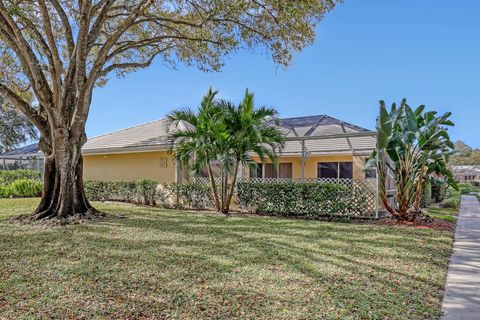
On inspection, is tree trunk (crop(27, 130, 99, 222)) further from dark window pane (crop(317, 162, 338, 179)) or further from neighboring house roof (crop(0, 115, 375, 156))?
dark window pane (crop(317, 162, 338, 179))

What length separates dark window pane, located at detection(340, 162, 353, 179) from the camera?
1801 centimetres

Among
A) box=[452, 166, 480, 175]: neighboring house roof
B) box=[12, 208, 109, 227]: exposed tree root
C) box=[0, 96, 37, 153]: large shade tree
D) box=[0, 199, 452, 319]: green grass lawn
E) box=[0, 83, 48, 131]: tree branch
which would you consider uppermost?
box=[0, 96, 37, 153]: large shade tree

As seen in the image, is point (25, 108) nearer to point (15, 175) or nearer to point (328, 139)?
point (328, 139)

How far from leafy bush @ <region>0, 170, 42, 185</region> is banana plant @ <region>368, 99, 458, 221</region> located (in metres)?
21.5

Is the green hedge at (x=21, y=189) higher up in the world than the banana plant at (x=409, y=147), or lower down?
lower down

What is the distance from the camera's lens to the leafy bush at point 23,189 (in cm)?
1956

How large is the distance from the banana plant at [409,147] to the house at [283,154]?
4.50 metres

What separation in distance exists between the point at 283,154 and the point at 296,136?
1303 millimetres

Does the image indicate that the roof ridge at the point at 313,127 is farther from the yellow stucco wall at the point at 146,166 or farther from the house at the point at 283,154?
the yellow stucco wall at the point at 146,166

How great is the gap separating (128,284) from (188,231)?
13.4 ft

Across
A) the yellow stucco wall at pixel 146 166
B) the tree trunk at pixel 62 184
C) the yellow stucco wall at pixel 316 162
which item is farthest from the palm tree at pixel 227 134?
the yellow stucco wall at pixel 316 162

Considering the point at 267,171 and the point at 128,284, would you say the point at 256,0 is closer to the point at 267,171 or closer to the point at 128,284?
the point at 128,284

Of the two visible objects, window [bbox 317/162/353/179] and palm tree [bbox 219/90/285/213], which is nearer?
palm tree [bbox 219/90/285/213]

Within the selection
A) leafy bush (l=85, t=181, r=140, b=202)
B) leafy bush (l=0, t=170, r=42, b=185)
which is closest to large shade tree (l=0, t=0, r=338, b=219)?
leafy bush (l=85, t=181, r=140, b=202)
